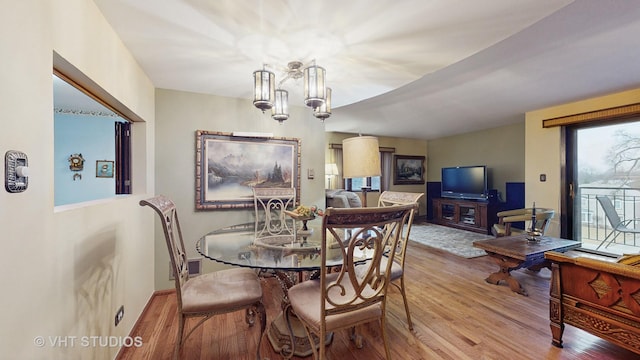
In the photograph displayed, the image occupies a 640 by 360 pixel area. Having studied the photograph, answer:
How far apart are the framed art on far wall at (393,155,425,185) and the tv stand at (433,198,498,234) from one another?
978 millimetres

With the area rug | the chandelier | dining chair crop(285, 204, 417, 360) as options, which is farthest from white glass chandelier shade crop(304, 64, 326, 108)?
the area rug

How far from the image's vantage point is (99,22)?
1415 millimetres

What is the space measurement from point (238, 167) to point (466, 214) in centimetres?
545

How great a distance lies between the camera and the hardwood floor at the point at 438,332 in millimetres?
1719

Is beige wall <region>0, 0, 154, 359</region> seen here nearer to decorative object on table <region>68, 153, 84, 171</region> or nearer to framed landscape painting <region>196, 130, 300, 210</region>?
framed landscape painting <region>196, 130, 300, 210</region>

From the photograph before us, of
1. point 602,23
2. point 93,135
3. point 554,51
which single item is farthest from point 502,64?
point 93,135

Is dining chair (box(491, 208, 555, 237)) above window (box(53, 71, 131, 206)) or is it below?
below

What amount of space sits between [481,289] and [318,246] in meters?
2.13

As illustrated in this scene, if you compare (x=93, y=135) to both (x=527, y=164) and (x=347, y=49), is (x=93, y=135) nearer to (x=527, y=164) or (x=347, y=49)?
(x=347, y=49)

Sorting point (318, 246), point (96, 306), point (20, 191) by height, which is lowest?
point (96, 306)

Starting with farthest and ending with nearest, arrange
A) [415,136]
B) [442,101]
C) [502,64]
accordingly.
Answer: [415,136] → [442,101] → [502,64]

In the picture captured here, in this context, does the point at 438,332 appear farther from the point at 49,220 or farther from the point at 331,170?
the point at 331,170

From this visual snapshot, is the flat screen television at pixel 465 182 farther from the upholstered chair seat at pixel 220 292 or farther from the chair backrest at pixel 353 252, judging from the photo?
the upholstered chair seat at pixel 220 292

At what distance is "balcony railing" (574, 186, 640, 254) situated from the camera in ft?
11.3
